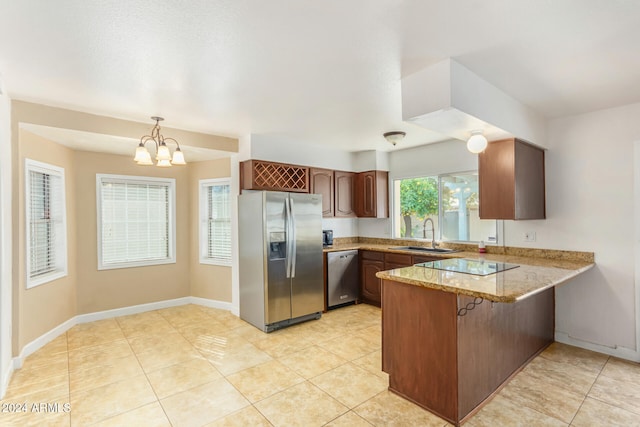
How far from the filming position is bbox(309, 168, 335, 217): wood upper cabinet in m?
4.84

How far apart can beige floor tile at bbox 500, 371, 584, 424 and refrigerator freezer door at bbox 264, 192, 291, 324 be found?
2.43 m

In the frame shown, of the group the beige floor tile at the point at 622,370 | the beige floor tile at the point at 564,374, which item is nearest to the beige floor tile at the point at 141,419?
the beige floor tile at the point at 564,374

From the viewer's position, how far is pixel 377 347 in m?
3.38

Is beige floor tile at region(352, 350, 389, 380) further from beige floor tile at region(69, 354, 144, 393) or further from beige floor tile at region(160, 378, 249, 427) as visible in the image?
beige floor tile at region(69, 354, 144, 393)

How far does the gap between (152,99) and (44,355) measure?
2870 millimetres

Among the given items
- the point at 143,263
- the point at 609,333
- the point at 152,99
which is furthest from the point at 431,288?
the point at 143,263

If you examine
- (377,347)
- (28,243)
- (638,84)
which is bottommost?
(377,347)

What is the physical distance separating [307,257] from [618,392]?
10.4ft

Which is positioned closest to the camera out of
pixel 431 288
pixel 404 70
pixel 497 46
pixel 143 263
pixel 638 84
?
pixel 497 46

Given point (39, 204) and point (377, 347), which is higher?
point (39, 204)

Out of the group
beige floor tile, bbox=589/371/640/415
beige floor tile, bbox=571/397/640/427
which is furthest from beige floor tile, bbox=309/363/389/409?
beige floor tile, bbox=589/371/640/415

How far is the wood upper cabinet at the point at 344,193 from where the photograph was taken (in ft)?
17.0

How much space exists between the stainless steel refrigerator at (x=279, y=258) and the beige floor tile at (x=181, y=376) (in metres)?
0.97

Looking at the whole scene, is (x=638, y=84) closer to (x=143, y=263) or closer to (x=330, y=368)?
(x=330, y=368)
